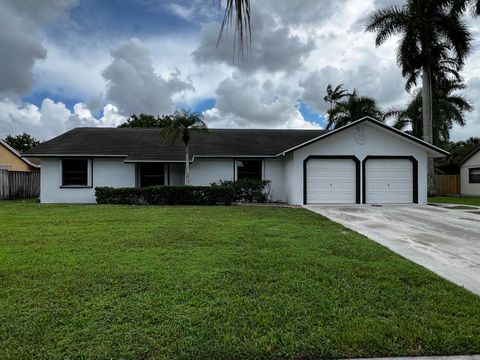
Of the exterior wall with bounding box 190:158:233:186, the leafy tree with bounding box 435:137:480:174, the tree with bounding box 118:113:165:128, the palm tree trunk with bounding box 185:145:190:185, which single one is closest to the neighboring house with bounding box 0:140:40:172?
the exterior wall with bounding box 190:158:233:186

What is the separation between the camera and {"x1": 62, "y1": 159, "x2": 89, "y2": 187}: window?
1888 cm

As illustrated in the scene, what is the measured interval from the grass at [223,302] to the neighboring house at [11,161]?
23469mm

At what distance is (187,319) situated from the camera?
3586 mm

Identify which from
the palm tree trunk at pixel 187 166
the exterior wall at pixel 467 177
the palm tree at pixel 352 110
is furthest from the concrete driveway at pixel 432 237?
the palm tree at pixel 352 110

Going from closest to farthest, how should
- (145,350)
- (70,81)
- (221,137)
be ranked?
(145,350), (70,81), (221,137)

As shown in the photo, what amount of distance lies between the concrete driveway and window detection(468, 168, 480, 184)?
18.4 meters

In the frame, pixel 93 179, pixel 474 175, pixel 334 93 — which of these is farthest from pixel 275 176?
pixel 334 93

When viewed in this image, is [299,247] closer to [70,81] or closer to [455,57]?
[70,81]

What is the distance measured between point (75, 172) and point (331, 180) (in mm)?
13660

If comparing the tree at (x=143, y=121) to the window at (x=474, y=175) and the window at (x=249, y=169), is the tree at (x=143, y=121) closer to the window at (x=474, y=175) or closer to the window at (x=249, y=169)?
the window at (x=249, y=169)

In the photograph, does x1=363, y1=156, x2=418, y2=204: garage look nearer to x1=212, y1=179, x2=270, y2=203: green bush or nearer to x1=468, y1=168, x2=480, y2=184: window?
x1=212, y1=179, x2=270, y2=203: green bush

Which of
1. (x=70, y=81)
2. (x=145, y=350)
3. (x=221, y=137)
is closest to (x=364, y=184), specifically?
(x=221, y=137)

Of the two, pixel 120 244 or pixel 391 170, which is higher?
pixel 391 170

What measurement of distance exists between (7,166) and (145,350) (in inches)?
1155
